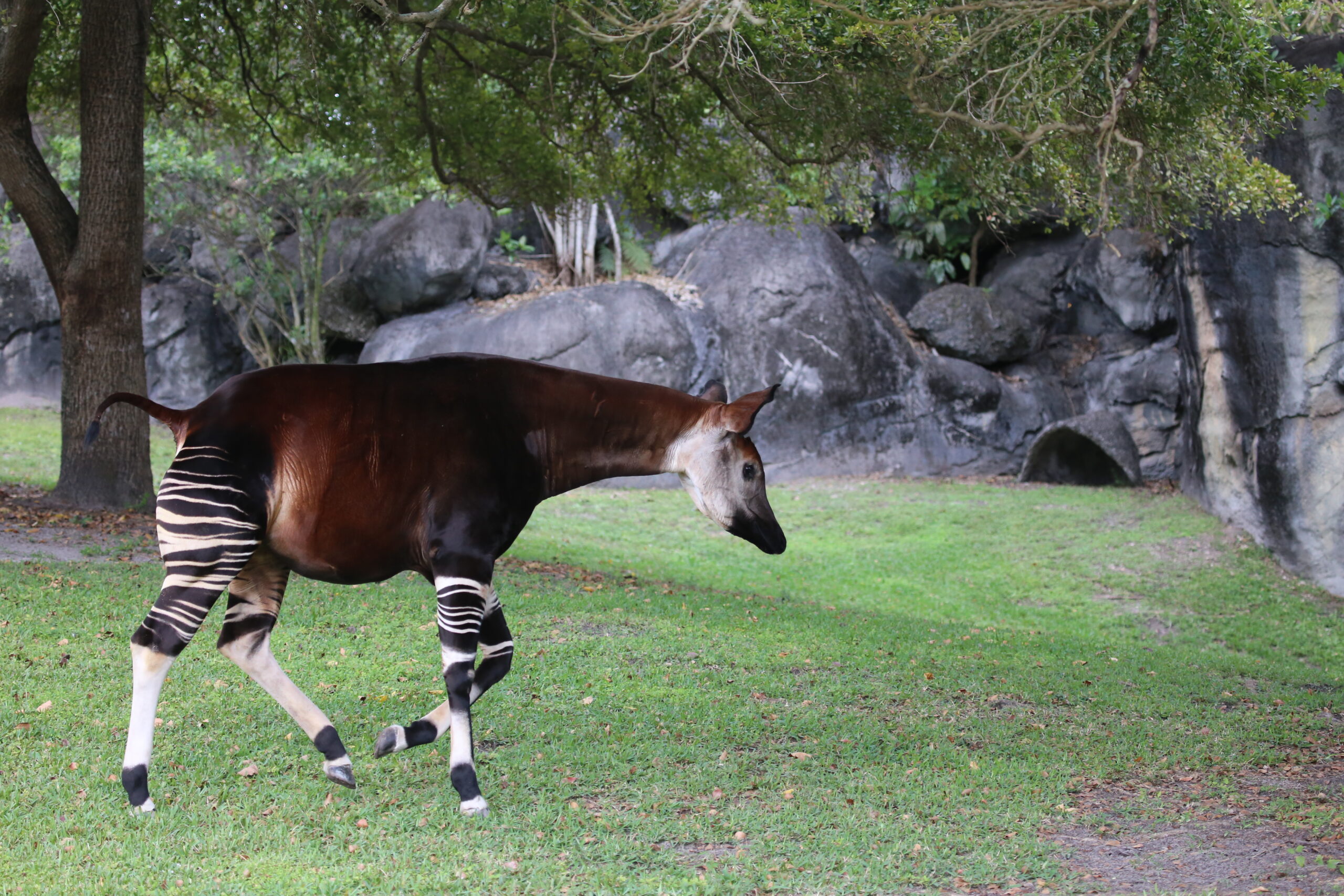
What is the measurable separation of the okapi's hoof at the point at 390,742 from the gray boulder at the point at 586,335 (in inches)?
525

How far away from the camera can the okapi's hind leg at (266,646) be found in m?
4.70

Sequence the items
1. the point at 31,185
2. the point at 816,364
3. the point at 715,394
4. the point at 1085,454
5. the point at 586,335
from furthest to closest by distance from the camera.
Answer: the point at 816,364
the point at 586,335
the point at 1085,454
the point at 31,185
the point at 715,394

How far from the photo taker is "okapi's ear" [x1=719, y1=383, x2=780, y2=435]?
475cm

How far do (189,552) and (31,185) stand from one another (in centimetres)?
774

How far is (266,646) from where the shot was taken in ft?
15.7

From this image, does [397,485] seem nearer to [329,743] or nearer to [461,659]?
[461,659]

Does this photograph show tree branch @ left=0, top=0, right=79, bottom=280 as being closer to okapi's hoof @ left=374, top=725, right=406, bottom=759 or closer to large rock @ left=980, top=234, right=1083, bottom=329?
okapi's hoof @ left=374, top=725, right=406, bottom=759

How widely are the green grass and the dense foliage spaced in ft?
14.7

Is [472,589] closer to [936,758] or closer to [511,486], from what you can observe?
[511,486]

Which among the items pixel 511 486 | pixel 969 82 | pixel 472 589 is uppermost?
pixel 969 82

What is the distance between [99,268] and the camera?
10125mm

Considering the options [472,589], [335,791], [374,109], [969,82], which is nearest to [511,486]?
[472,589]

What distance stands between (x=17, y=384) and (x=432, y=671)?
60.8ft

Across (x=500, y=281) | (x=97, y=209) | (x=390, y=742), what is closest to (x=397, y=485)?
(x=390, y=742)
